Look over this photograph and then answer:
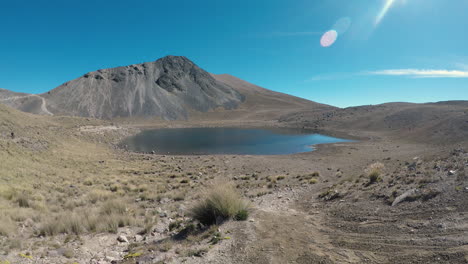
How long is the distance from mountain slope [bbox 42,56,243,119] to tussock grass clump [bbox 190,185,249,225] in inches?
3985

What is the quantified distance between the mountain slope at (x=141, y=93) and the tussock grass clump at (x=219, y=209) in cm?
10122

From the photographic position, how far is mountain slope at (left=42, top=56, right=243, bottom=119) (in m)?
99.2

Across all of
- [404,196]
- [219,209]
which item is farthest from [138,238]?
[404,196]

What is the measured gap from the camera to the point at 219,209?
6.40 metres

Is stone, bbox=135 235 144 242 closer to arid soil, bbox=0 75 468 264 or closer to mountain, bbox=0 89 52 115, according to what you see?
arid soil, bbox=0 75 468 264

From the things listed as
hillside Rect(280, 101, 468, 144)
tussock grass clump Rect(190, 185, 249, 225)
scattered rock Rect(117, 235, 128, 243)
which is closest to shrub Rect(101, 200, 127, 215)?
scattered rock Rect(117, 235, 128, 243)

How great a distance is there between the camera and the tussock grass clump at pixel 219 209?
252 inches

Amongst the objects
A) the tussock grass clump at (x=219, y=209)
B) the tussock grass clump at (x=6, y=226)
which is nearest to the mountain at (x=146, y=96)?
the tussock grass clump at (x=6, y=226)

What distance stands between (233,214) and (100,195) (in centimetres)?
719

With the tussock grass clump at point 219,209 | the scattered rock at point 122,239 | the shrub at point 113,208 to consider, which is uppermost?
the tussock grass clump at point 219,209

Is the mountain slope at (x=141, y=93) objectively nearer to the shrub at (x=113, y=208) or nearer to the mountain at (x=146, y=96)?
the mountain at (x=146, y=96)

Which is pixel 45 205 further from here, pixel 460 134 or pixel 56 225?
pixel 460 134

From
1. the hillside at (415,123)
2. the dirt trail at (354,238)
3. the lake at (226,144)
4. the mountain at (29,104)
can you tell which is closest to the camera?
the dirt trail at (354,238)

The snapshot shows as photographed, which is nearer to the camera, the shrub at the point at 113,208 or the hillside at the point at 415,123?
the shrub at the point at 113,208
